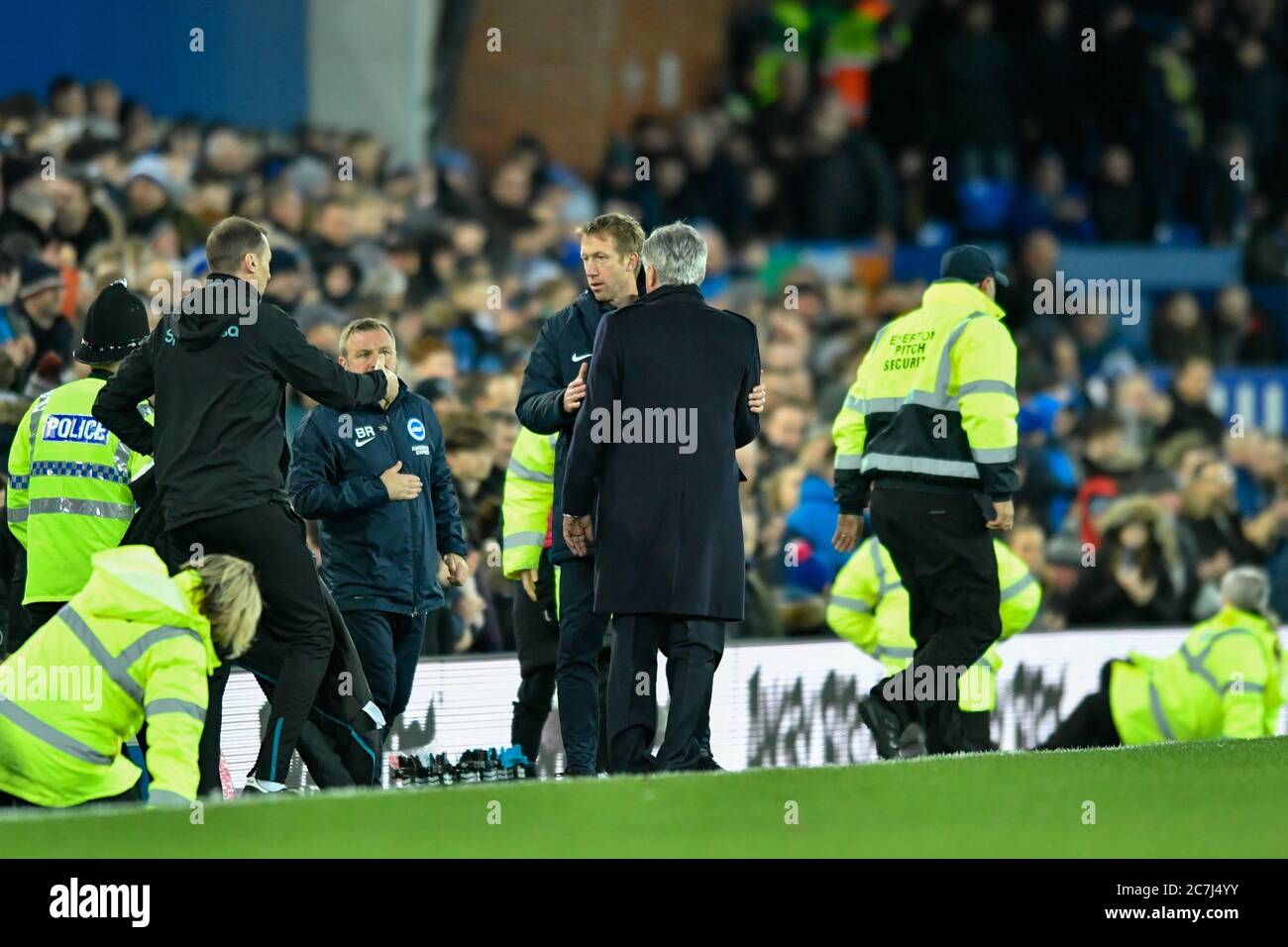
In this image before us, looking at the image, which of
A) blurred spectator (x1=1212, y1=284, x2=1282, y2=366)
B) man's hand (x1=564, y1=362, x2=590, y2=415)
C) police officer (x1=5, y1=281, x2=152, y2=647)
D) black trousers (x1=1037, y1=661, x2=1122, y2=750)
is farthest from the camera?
blurred spectator (x1=1212, y1=284, x2=1282, y2=366)

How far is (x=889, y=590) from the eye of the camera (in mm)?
10516

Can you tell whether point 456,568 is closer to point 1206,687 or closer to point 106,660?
point 106,660

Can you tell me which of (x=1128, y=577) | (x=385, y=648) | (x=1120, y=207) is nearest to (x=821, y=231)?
(x=1120, y=207)

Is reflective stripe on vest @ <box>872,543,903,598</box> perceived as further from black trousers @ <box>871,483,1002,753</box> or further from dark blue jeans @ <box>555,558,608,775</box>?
dark blue jeans @ <box>555,558,608,775</box>

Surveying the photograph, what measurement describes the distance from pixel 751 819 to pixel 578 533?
1527 mm

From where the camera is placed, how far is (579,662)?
860 centimetres

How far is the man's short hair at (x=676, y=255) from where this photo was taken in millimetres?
7938

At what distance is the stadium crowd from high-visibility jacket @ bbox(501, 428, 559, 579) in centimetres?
120

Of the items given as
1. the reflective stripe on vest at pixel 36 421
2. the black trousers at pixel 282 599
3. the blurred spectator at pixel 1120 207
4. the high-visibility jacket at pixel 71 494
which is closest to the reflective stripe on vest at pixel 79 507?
the high-visibility jacket at pixel 71 494

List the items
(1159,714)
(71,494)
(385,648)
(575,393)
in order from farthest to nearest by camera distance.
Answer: (1159,714) → (385,648) → (71,494) → (575,393)

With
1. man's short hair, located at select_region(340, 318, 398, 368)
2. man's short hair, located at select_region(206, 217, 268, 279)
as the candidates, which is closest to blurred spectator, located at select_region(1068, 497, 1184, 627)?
man's short hair, located at select_region(340, 318, 398, 368)

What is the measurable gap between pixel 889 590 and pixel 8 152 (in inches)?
218

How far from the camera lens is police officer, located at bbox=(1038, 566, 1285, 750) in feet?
36.5
